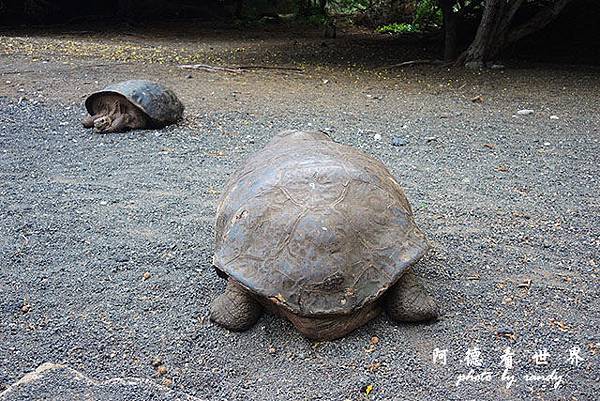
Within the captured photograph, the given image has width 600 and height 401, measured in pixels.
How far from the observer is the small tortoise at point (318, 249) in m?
2.43

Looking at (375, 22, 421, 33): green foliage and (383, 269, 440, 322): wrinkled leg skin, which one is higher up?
(383, 269, 440, 322): wrinkled leg skin

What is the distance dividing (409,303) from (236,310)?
2.39ft

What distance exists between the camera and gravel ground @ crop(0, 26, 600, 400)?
96.3 inches

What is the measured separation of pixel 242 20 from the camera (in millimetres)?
15719

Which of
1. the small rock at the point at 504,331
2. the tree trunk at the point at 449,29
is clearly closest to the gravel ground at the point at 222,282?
the small rock at the point at 504,331

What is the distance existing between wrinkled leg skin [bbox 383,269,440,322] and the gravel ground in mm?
57

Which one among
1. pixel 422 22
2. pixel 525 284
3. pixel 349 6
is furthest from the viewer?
pixel 349 6

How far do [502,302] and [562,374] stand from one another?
523 mm

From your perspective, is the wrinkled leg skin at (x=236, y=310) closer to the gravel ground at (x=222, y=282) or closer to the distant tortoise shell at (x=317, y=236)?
the gravel ground at (x=222, y=282)

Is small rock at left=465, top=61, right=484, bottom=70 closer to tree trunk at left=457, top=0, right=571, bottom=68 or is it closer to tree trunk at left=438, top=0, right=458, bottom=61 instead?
tree trunk at left=457, top=0, right=571, bottom=68

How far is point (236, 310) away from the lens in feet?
8.75

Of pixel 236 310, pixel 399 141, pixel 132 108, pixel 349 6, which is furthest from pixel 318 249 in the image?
pixel 349 6

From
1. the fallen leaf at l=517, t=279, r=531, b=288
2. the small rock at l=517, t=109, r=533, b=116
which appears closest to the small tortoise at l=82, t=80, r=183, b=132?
the small rock at l=517, t=109, r=533, b=116

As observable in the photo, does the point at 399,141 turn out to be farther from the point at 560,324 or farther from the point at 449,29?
the point at 449,29
